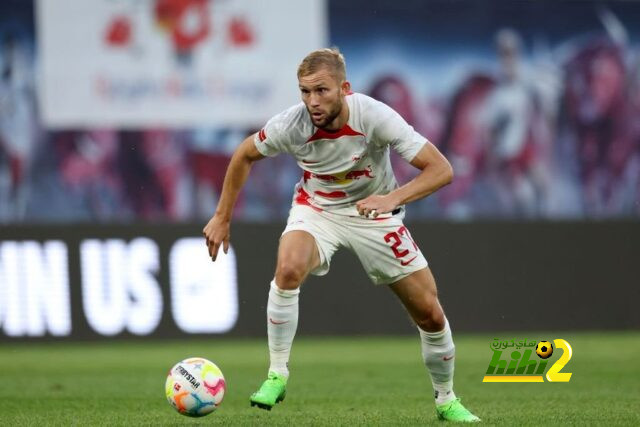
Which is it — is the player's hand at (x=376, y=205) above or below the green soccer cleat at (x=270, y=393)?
above

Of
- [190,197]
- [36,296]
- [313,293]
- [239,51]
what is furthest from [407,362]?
[239,51]

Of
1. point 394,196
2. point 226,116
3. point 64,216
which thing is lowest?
point 64,216

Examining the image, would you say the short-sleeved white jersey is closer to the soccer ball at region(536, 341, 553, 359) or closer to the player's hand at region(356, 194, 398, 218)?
the player's hand at region(356, 194, 398, 218)

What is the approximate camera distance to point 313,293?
13922mm

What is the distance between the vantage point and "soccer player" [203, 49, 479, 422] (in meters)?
6.70

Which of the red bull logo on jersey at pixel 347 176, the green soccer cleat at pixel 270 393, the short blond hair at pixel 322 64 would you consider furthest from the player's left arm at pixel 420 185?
the green soccer cleat at pixel 270 393

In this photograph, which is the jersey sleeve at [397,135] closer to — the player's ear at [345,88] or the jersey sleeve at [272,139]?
the player's ear at [345,88]

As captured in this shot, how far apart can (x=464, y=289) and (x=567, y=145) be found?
5.93m

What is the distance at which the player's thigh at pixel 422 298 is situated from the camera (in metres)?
7.03

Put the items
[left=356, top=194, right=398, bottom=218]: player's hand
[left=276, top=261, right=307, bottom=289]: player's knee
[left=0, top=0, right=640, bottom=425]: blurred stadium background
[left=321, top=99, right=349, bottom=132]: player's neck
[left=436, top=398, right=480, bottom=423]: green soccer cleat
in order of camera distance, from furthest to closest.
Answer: [left=0, top=0, right=640, bottom=425]: blurred stadium background → [left=436, top=398, right=480, bottom=423]: green soccer cleat → [left=321, top=99, right=349, bottom=132]: player's neck → [left=276, top=261, right=307, bottom=289]: player's knee → [left=356, top=194, right=398, bottom=218]: player's hand

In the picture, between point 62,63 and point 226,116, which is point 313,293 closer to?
point 226,116

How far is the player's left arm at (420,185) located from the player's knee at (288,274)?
505mm

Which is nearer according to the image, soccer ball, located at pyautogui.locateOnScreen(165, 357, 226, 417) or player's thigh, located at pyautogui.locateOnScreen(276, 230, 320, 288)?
soccer ball, located at pyautogui.locateOnScreen(165, 357, 226, 417)

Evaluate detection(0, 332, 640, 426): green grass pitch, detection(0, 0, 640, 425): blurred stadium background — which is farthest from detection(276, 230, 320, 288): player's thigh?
detection(0, 0, 640, 425): blurred stadium background
